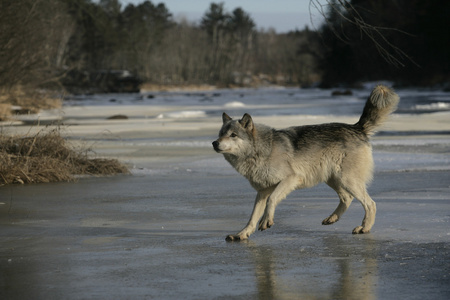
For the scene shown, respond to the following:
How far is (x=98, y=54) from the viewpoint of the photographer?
112 meters

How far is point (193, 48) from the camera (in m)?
130

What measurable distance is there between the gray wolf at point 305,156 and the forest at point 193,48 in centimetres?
132

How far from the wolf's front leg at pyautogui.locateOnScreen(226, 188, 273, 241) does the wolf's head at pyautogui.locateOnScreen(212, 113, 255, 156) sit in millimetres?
541

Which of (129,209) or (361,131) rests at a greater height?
(361,131)

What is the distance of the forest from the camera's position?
36.5 meters

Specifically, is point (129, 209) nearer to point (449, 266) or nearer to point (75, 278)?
point (75, 278)

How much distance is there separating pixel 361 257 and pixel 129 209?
443 cm

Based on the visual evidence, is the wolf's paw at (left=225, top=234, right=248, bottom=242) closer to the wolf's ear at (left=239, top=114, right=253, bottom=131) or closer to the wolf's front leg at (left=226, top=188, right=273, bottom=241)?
the wolf's front leg at (left=226, top=188, right=273, bottom=241)

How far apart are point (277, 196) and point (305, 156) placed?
704 millimetres

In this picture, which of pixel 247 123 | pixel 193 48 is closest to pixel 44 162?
pixel 247 123

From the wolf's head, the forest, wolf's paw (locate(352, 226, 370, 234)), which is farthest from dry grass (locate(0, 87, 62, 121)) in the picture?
wolf's paw (locate(352, 226, 370, 234))

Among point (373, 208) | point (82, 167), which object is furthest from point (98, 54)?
point (373, 208)

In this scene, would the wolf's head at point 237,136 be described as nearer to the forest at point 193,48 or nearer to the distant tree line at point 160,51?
the forest at point 193,48

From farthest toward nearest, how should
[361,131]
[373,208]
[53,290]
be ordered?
[361,131], [373,208], [53,290]
